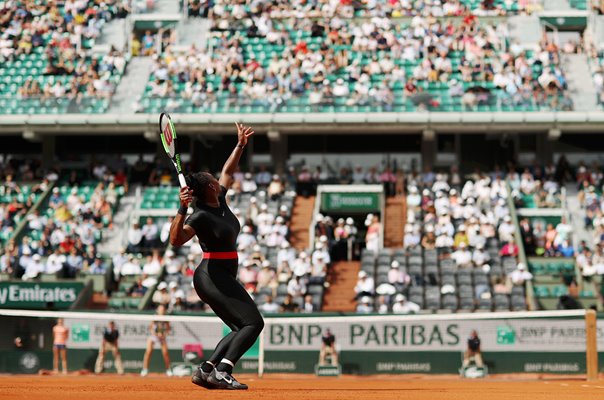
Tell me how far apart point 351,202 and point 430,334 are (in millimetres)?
10578

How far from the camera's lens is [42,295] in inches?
1085

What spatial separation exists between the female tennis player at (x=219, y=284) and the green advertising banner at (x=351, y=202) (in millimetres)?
22275

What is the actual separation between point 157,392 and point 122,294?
16.5 meters

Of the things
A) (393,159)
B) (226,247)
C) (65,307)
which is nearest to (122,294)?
(65,307)

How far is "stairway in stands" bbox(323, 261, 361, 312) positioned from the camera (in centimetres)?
2779

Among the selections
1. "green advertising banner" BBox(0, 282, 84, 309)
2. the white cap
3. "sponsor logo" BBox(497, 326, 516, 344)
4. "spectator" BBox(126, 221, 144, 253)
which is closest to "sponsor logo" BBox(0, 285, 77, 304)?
"green advertising banner" BBox(0, 282, 84, 309)

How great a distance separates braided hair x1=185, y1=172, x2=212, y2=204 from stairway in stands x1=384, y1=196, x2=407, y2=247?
21.3 meters

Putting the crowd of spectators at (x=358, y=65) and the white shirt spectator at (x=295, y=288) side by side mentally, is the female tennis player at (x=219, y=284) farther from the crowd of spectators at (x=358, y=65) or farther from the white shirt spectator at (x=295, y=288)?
the crowd of spectators at (x=358, y=65)

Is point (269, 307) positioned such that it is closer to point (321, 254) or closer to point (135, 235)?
point (321, 254)

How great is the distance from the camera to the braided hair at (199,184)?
10.6 meters

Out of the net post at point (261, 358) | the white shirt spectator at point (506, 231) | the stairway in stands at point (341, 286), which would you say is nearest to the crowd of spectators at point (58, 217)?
the stairway in stands at point (341, 286)

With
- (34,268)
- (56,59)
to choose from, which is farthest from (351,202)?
(56,59)

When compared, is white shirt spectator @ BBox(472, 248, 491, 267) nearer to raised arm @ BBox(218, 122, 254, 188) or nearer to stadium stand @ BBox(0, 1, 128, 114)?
stadium stand @ BBox(0, 1, 128, 114)

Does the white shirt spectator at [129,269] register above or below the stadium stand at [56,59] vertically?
below
